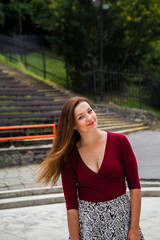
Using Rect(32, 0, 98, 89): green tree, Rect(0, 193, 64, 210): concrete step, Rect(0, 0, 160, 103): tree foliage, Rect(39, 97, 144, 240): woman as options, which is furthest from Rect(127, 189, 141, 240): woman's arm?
Rect(32, 0, 98, 89): green tree

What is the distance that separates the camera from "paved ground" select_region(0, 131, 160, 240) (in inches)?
178

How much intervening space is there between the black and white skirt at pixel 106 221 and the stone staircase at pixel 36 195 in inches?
156

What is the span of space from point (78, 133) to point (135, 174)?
47 cm

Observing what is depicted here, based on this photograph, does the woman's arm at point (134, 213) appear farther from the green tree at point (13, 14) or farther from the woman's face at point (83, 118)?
the green tree at point (13, 14)

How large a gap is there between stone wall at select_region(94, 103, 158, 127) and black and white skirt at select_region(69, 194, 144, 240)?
13757 mm

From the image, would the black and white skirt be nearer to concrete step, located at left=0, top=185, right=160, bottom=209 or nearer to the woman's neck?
the woman's neck

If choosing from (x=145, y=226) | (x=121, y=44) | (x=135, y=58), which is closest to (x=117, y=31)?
(x=121, y=44)

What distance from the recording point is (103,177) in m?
2.14

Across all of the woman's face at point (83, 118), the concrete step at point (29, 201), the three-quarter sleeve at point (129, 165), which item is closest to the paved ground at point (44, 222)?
the concrete step at point (29, 201)

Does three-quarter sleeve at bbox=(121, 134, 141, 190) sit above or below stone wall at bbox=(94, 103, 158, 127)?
→ above

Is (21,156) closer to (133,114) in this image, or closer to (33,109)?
(33,109)

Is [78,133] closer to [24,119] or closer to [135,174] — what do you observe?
[135,174]

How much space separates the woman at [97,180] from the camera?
215 cm

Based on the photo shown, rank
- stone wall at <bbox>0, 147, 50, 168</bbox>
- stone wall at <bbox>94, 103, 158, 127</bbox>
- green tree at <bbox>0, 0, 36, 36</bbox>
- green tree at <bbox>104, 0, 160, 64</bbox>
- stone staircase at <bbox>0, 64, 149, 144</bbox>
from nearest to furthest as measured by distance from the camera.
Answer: stone wall at <bbox>0, 147, 50, 168</bbox>
stone staircase at <bbox>0, 64, 149, 144</bbox>
stone wall at <bbox>94, 103, 158, 127</bbox>
green tree at <bbox>104, 0, 160, 64</bbox>
green tree at <bbox>0, 0, 36, 36</bbox>
